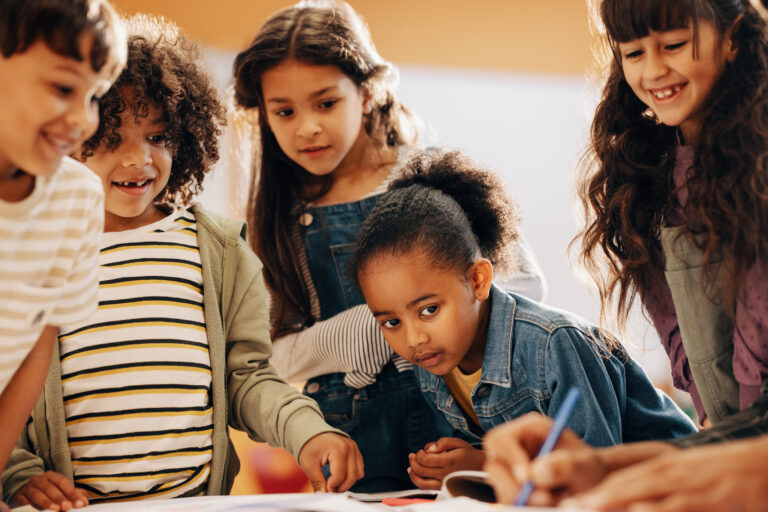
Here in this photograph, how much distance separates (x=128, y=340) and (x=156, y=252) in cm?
14

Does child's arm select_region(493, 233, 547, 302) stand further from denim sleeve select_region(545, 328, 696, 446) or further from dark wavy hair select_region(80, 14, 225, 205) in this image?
dark wavy hair select_region(80, 14, 225, 205)

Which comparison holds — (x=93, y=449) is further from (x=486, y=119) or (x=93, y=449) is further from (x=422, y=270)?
(x=486, y=119)

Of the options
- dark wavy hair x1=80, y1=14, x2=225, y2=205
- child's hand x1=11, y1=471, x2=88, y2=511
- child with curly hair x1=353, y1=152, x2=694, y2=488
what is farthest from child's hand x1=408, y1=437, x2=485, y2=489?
dark wavy hair x1=80, y1=14, x2=225, y2=205

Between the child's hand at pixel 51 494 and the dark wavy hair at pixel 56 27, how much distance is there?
20.2 inches

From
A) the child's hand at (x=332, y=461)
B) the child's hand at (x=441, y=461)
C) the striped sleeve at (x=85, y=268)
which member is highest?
the striped sleeve at (x=85, y=268)

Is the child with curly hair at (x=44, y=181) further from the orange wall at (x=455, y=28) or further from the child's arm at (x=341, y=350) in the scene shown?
the orange wall at (x=455, y=28)

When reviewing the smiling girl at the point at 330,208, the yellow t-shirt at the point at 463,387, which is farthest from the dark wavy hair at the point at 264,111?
the yellow t-shirt at the point at 463,387

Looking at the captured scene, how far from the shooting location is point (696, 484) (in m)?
0.61

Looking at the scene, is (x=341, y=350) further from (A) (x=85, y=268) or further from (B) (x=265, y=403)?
(A) (x=85, y=268)

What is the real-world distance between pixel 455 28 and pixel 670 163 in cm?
174

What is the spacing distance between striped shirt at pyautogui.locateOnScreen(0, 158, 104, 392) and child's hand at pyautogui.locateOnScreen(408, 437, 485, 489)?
51 cm

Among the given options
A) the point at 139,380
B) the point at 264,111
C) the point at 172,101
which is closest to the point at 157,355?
the point at 139,380

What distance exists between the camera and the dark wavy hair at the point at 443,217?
1.19m

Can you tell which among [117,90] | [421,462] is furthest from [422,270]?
[117,90]
